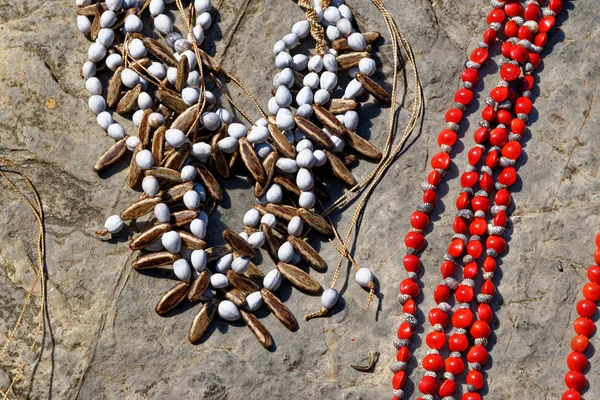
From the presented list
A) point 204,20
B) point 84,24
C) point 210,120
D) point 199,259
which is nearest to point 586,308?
point 199,259

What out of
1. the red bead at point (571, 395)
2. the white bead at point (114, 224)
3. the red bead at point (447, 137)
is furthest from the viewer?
the red bead at point (447, 137)

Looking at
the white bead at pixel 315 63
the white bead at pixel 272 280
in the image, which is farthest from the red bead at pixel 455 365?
the white bead at pixel 315 63

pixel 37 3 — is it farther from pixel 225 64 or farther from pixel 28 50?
pixel 225 64

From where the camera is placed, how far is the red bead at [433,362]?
199cm

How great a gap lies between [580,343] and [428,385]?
423 millimetres

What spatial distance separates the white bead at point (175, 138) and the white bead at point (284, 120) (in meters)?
0.28

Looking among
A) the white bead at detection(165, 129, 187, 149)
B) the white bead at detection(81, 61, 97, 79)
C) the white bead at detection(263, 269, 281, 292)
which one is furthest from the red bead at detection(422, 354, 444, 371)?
the white bead at detection(81, 61, 97, 79)

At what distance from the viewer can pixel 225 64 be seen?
2277 mm

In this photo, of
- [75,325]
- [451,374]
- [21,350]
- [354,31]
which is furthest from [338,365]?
[354,31]

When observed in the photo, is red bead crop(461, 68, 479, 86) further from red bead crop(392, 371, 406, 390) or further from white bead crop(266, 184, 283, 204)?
red bead crop(392, 371, 406, 390)

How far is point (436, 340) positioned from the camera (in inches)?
79.0

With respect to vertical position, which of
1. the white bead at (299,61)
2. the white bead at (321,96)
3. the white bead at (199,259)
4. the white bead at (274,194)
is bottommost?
the white bead at (199,259)

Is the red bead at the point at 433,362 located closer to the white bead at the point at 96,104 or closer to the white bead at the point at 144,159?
the white bead at the point at 144,159

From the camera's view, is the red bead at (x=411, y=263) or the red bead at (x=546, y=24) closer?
the red bead at (x=411, y=263)
